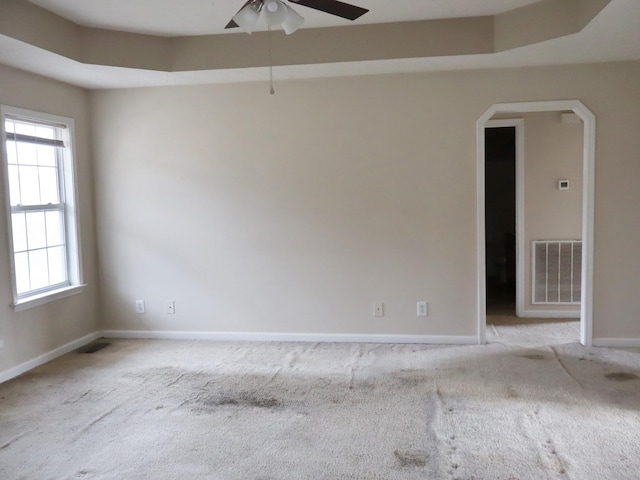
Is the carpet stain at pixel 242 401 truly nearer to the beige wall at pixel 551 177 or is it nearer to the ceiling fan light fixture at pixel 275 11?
the ceiling fan light fixture at pixel 275 11

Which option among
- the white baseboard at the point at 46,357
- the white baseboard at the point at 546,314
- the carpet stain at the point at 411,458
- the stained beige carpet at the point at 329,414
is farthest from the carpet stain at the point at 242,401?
the white baseboard at the point at 546,314

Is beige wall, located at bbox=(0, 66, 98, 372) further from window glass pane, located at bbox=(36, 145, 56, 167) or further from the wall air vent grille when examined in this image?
the wall air vent grille

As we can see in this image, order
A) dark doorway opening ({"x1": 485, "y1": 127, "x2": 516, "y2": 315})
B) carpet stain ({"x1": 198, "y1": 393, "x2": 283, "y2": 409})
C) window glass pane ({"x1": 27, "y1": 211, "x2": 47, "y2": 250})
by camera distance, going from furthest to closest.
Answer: dark doorway opening ({"x1": 485, "y1": 127, "x2": 516, "y2": 315})
window glass pane ({"x1": 27, "y1": 211, "x2": 47, "y2": 250})
carpet stain ({"x1": 198, "y1": 393, "x2": 283, "y2": 409})

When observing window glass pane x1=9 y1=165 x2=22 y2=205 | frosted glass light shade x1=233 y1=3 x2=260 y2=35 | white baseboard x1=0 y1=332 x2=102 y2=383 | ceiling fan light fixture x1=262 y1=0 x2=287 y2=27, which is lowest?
white baseboard x1=0 y1=332 x2=102 y2=383

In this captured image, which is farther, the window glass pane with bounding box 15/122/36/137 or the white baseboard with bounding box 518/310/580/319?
the white baseboard with bounding box 518/310/580/319

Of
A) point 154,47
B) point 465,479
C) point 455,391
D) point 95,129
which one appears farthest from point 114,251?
point 465,479

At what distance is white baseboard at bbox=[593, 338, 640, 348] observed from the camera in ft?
14.1

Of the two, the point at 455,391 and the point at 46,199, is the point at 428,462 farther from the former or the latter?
the point at 46,199

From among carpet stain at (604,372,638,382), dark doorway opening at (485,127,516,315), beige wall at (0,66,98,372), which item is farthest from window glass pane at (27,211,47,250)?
dark doorway opening at (485,127,516,315)

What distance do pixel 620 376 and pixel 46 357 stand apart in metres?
4.44

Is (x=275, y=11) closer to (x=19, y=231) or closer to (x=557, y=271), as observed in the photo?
(x=19, y=231)

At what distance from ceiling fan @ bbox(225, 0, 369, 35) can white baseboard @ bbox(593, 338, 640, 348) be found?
Answer: 135 inches

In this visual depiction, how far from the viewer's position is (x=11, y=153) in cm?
398

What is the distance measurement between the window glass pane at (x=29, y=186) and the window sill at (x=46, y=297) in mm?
765
